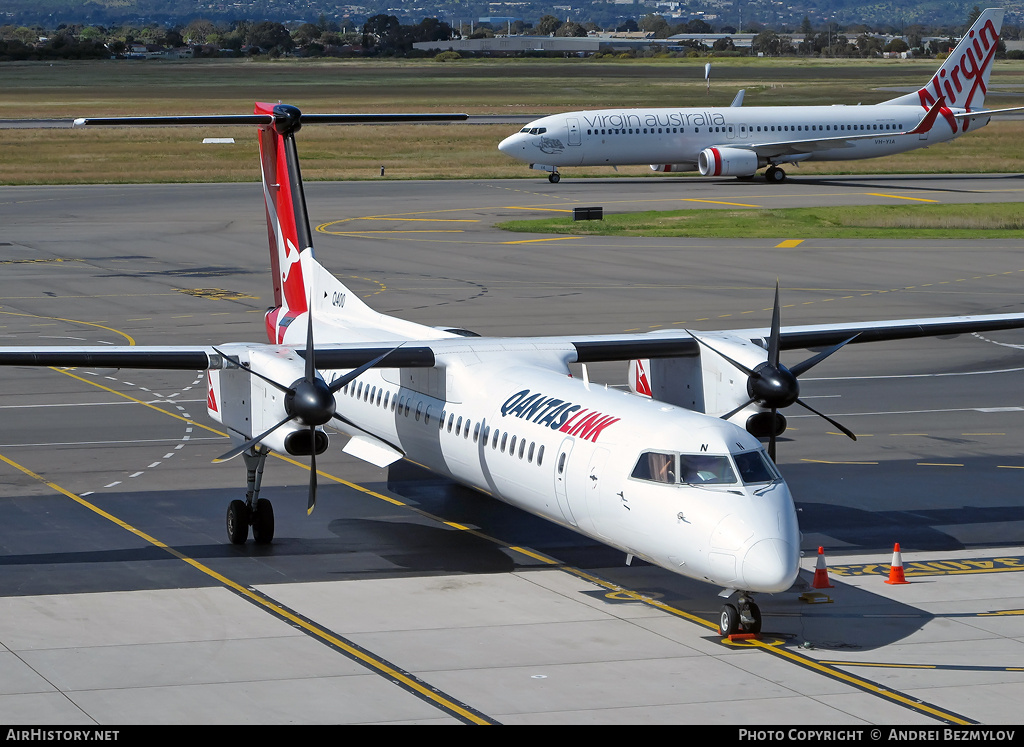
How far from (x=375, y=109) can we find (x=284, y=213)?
105m

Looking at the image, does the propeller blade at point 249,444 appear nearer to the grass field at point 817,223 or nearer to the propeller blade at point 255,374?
the propeller blade at point 255,374

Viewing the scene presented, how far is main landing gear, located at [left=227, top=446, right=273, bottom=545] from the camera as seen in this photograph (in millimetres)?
20062

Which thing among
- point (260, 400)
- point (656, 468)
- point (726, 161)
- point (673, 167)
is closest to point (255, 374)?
point (260, 400)

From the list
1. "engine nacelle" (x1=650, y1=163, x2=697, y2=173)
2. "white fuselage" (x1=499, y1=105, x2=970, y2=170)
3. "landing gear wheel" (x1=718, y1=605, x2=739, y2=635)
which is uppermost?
"white fuselage" (x1=499, y1=105, x2=970, y2=170)

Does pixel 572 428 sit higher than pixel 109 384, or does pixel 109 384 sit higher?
pixel 572 428

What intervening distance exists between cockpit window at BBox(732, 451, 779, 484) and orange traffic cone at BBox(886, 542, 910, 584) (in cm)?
331

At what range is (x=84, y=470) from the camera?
79.9 feet

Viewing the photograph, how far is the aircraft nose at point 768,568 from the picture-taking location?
594 inches

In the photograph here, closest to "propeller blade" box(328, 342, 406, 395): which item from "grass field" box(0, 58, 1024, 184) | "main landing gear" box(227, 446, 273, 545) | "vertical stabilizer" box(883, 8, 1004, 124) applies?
"main landing gear" box(227, 446, 273, 545)

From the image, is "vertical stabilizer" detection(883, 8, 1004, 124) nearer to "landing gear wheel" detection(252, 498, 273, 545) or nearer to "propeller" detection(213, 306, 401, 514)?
"landing gear wheel" detection(252, 498, 273, 545)

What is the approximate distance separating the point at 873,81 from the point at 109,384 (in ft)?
518

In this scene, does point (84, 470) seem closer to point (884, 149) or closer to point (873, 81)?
point (884, 149)
